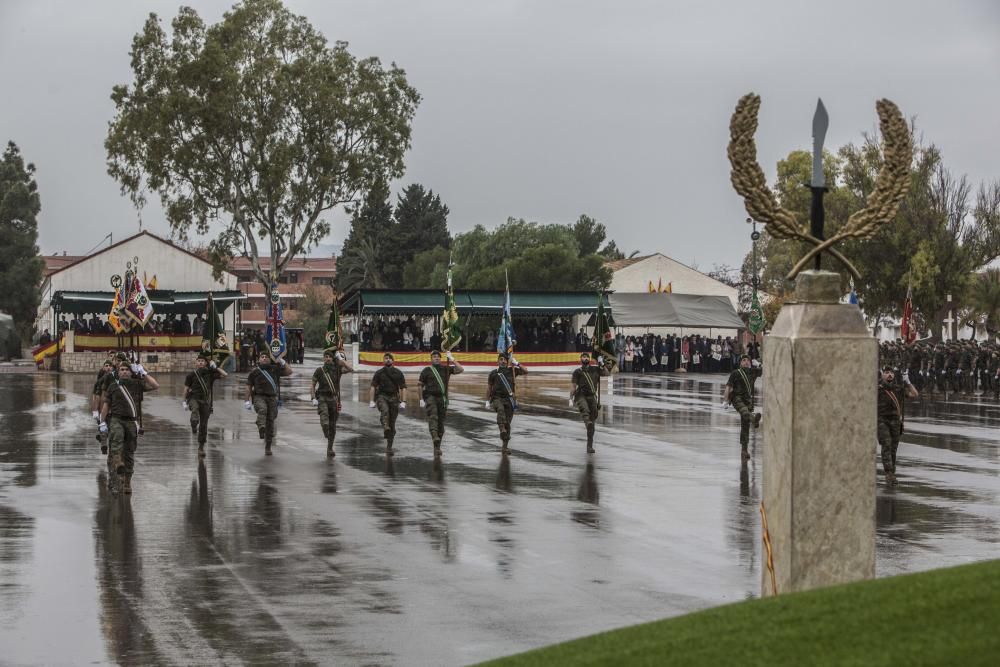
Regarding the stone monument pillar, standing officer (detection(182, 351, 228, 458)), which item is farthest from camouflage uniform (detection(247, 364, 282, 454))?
the stone monument pillar

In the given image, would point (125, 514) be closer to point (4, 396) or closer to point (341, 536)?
point (341, 536)

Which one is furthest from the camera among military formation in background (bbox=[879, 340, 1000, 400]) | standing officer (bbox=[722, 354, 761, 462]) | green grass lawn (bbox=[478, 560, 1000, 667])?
military formation in background (bbox=[879, 340, 1000, 400])

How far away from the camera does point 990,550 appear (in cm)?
1382

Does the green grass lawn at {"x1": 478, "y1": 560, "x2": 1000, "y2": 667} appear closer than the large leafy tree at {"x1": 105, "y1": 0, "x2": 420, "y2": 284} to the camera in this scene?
Yes

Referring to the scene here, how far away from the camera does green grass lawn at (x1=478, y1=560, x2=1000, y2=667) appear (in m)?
5.68

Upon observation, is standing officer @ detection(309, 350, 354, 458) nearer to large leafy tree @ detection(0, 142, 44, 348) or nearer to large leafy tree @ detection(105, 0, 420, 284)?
large leafy tree @ detection(105, 0, 420, 284)

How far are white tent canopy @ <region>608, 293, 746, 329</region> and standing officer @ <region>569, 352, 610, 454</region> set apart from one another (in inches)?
1661

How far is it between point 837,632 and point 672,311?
2502 inches

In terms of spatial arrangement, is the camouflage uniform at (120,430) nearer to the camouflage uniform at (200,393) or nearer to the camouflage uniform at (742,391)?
the camouflage uniform at (200,393)

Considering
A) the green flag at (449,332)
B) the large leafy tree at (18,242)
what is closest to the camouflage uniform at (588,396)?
the green flag at (449,332)

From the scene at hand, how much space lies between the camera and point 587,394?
81.6 feet

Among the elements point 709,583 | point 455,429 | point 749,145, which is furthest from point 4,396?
point 749,145

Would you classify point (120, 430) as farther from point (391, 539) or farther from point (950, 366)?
point (950, 366)

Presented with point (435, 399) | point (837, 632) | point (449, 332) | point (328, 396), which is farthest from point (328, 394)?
point (837, 632)
